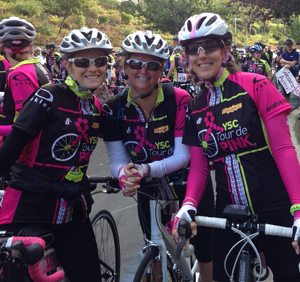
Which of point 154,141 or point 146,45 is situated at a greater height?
point 146,45

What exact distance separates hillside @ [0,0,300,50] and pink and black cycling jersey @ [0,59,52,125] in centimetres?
2665

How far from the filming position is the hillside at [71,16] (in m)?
29.4

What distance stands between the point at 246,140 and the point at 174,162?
64 cm

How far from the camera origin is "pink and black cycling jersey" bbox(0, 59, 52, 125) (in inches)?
106

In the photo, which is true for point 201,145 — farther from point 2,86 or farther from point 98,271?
point 2,86

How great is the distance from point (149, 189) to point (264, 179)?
3.17 ft

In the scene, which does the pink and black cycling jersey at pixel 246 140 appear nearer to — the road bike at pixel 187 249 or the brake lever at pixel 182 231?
the road bike at pixel 187 249

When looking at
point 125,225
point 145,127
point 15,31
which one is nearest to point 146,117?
point 145,127

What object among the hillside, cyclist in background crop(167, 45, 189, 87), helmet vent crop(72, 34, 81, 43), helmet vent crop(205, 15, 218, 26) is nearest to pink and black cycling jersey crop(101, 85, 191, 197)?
helmet vent crop(72, 34, 81, 43)

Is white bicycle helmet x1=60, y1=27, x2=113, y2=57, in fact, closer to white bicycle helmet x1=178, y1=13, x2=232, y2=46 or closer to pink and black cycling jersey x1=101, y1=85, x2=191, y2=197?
pink and black cycling jersey x1=101, y1=85, x2=191, y2=197

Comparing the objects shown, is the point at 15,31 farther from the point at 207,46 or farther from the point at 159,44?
the point at 207,46

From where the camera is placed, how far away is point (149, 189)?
2.65 m

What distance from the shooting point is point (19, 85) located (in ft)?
8.84

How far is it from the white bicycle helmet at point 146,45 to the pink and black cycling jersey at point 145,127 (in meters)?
0.32
